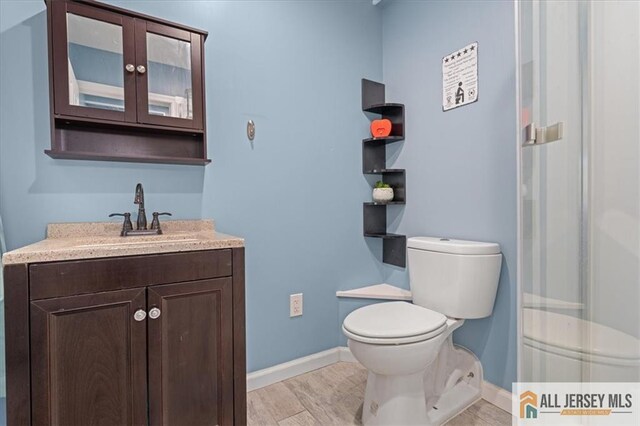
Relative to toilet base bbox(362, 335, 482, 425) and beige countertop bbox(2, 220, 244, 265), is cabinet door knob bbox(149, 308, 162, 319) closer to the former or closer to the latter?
beige countertop bbox(2, 220, 244, 265)

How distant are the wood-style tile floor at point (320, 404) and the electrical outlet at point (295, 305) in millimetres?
341

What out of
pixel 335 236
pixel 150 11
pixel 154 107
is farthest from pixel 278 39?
pixel 335 236

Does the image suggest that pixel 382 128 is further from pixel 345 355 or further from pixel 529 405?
pixel 529 405

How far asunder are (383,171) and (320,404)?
129 centimetres

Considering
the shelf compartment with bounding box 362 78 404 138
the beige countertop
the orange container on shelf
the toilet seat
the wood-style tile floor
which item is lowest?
the wood-style tile floor

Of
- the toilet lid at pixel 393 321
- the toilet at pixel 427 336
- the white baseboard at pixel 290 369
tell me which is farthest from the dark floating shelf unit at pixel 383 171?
the white baseboard at pixel 290 369

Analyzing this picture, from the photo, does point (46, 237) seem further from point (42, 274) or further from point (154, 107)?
point (154, 107)

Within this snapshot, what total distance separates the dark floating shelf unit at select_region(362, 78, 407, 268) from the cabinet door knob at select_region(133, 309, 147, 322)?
4.40 feet

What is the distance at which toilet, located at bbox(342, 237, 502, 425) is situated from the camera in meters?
1.26

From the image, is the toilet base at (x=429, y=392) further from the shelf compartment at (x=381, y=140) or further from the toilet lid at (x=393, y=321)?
the shelf compartment at (x=381, y=140)

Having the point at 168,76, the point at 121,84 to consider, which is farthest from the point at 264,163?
the point at 121,84

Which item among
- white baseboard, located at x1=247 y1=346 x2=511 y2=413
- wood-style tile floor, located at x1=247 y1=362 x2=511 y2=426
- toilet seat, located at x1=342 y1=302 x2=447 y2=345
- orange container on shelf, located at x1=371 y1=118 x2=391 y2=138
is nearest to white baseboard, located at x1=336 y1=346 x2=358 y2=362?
white baseboard, located at x1=247 y1=346 x2=511 y2=413

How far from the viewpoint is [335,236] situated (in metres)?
1.99

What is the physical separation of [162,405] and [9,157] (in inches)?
42.0
